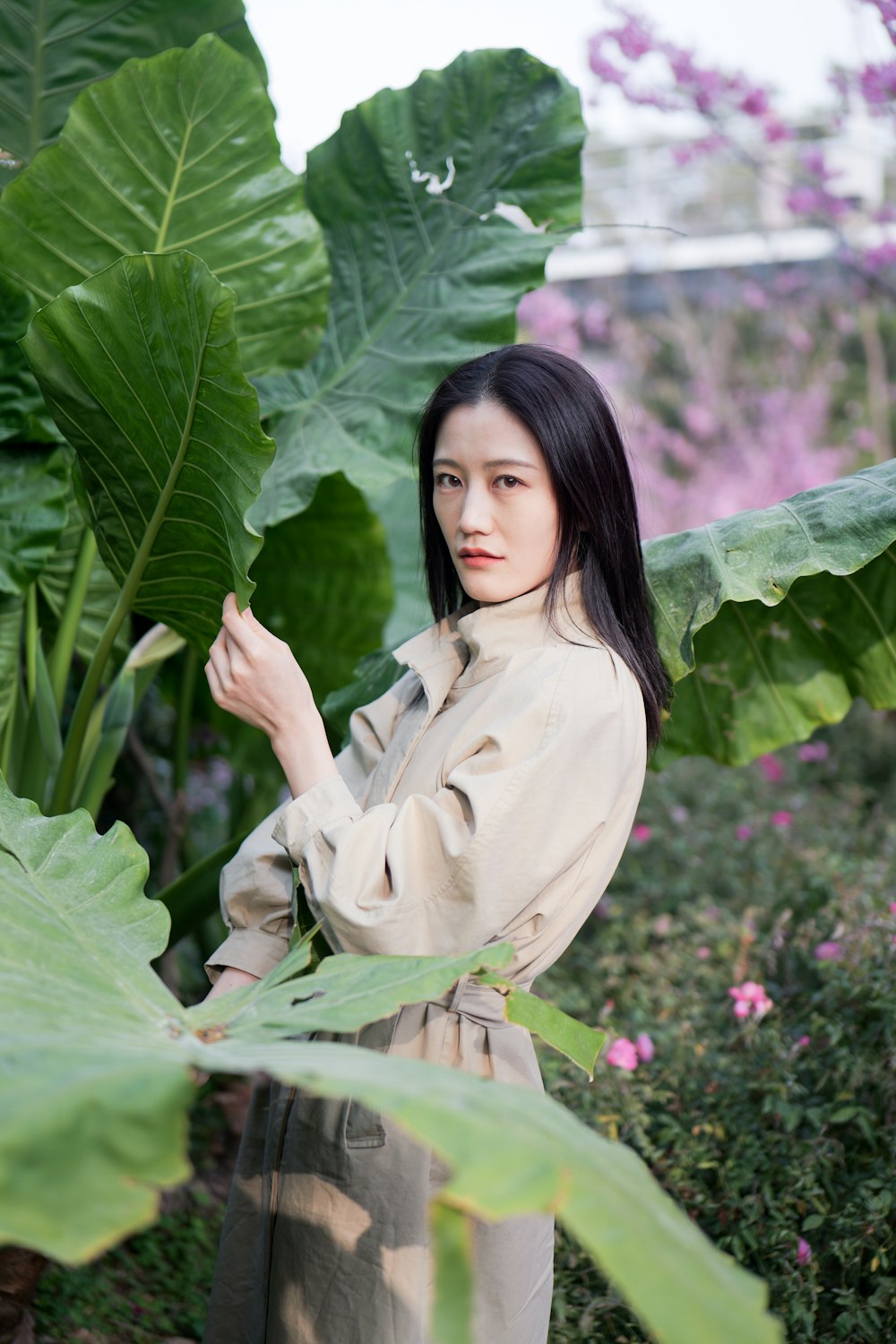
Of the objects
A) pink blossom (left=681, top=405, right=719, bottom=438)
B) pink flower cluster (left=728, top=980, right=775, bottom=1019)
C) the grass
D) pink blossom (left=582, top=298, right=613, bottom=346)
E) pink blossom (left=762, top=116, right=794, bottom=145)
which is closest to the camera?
the grass

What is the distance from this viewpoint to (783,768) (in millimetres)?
3779

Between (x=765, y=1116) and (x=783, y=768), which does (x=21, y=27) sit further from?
(x=783, y=768)

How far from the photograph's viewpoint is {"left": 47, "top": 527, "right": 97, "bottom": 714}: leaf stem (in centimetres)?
188

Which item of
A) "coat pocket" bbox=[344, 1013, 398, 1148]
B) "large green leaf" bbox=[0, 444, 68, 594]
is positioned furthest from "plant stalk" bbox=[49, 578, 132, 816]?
"coat pocket" bbox=[344, 1013, 398, 1148]

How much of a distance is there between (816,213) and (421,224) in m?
3.09

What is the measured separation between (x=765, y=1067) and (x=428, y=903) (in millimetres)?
1069

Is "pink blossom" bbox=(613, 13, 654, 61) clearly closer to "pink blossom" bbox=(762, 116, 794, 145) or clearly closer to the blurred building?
"pink blossom" bbox=(762, 116, 794, 145)

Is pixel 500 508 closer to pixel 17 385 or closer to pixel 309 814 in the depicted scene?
pixel 309 814

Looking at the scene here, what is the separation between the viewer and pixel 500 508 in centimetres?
115

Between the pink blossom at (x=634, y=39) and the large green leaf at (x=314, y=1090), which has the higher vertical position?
the large green leaf at (x=314, y=1090)

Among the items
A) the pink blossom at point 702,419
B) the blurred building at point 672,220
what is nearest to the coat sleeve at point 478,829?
the pink blossom at point 702,419

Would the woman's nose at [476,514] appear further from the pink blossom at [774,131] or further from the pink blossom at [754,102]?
the pink blossom at [774,131]

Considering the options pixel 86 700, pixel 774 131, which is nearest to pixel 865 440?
pixel 774 131

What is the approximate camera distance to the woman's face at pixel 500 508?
114 centimetres
